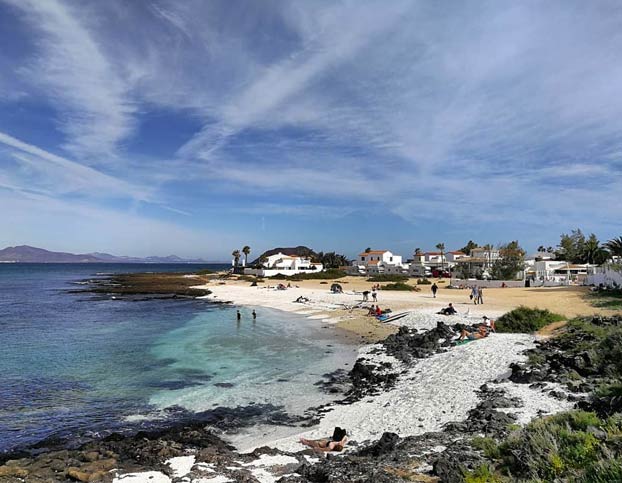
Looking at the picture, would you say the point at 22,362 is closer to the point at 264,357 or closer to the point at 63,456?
the point at 264,357

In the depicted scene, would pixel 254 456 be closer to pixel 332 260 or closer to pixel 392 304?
pixel 392 304

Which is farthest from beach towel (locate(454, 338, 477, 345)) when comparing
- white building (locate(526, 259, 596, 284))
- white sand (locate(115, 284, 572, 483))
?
white building (locate(526, 259, 596, 284))

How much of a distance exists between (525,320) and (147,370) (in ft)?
61.7

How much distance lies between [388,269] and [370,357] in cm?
6545

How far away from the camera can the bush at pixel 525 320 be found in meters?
21.2

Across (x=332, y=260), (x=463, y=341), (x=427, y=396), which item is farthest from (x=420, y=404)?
(x=332, y=260)

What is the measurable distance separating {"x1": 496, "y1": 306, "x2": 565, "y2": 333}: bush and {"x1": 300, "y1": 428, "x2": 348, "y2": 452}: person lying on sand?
47.5 feet

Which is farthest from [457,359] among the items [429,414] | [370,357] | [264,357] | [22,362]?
[22,362]

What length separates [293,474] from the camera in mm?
8258

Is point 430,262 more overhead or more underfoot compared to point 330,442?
more overhead

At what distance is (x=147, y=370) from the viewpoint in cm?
1891

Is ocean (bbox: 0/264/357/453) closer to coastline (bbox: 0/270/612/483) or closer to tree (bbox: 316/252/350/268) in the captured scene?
coastline (bbox: 0/270/612/483)

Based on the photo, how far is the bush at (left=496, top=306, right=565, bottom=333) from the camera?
834 inches

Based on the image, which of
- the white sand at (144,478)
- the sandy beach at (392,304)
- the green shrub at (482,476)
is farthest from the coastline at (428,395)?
the green shrub at (482,476)
